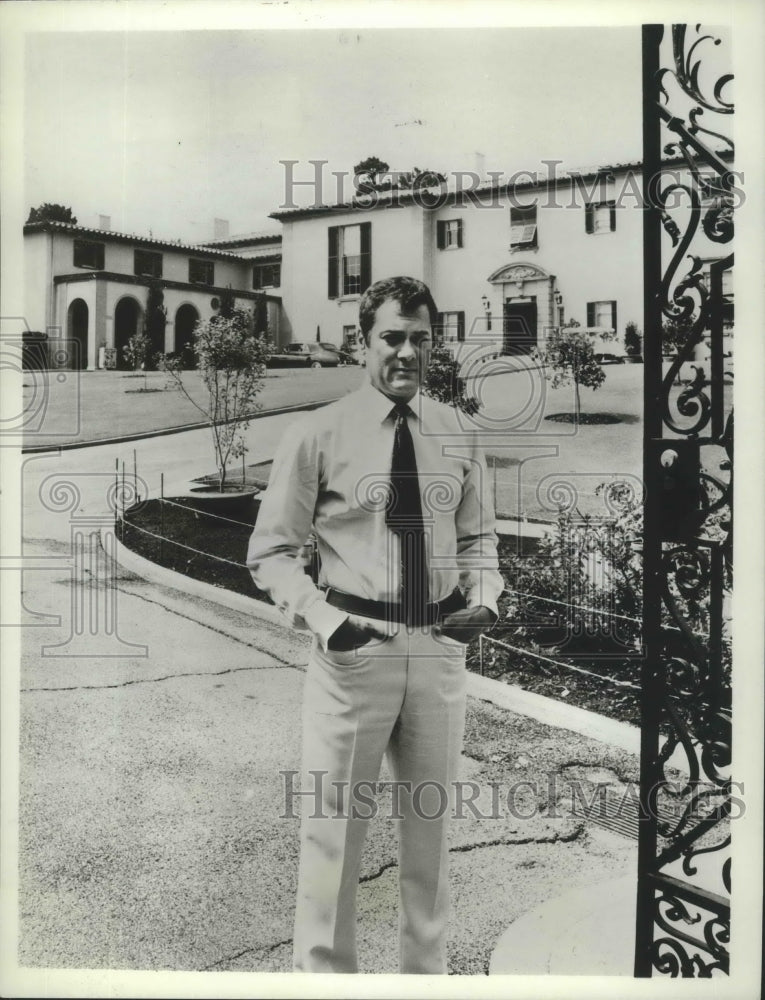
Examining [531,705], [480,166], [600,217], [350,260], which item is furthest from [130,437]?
[600,217]

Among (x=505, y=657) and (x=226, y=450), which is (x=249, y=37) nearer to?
(x=226, y=450)

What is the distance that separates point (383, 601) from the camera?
108 inches

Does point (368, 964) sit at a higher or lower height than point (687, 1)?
lower

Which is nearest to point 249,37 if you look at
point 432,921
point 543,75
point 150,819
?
point 543,75

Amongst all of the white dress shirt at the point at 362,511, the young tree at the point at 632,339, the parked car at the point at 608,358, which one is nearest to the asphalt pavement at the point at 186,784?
the white dress shirt at the point at 362,511

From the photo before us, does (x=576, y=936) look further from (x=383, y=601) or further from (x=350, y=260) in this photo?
(x=350, y=260)

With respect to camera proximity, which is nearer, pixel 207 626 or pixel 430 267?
pixel 430 267

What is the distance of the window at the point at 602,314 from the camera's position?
296cm

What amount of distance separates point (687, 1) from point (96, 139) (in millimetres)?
2183

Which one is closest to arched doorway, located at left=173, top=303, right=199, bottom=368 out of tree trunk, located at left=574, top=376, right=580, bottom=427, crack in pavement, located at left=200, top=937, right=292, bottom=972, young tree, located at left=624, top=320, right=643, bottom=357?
tree trunk, located at left=574, top=376, right=580, bottom=427

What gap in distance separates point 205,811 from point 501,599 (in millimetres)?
1296

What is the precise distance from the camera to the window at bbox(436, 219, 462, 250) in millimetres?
2955

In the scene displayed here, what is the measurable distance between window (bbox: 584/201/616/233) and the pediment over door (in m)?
0.23

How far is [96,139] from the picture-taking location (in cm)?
309
